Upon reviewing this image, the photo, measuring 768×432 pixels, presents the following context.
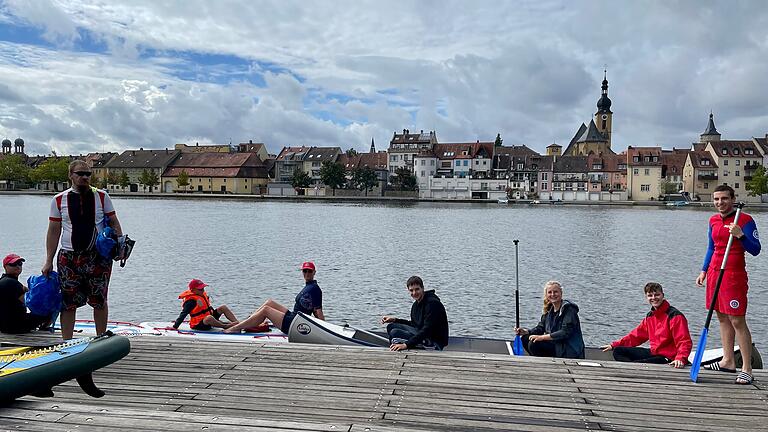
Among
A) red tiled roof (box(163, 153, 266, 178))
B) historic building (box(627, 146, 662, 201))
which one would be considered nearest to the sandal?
historic building (box(627, 146, 662, 201))

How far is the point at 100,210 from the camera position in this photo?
307 inches

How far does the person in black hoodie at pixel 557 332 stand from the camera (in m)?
8.67

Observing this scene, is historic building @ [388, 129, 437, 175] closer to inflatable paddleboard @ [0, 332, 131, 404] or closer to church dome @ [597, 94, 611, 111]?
church dome @ [597, 94, 611, 111]

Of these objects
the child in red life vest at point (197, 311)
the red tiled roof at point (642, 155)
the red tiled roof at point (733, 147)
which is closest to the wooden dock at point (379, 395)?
the child in red life vest at point (197, 311)

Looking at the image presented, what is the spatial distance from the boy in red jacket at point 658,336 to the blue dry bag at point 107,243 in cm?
666

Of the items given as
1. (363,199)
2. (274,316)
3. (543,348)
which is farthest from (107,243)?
(363,199)

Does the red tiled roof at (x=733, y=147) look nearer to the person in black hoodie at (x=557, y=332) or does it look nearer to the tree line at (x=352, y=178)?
the tree line at (x=352, y=178)

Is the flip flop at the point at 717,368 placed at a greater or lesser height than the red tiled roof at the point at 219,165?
lesser

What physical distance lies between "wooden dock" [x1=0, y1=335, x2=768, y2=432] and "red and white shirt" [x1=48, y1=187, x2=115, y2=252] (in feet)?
4.68

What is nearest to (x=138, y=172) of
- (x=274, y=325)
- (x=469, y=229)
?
(x=469, y=229)

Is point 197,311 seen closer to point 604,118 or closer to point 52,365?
point 52,365

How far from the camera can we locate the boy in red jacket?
8.40m

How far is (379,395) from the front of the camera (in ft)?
20.6

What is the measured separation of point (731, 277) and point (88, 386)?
671 centimetres
